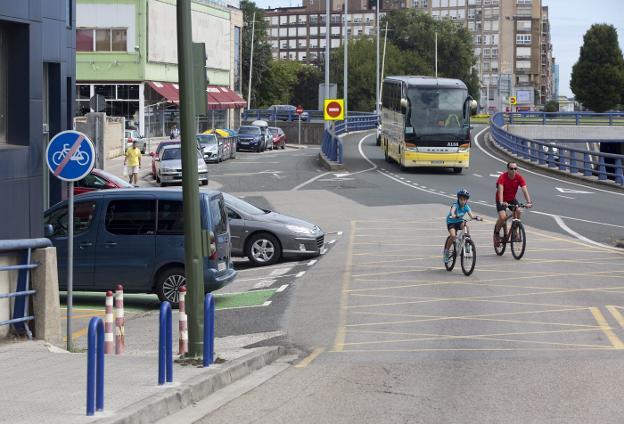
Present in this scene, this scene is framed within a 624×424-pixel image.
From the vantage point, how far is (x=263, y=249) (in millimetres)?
22562

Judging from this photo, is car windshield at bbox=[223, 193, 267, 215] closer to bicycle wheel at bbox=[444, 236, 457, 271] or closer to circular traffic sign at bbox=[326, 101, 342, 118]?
bicycle wheel at bbox=[444, 236, 457, 271]

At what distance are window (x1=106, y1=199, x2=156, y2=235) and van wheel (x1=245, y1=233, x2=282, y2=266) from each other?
5.18 m

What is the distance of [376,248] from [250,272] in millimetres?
3618

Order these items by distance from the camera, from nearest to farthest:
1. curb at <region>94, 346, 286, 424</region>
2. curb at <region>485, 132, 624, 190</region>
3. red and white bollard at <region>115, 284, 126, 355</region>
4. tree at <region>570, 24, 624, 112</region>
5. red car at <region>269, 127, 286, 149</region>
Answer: curb at <region>94, 346, 286, 424</region>, red and white bollard at <region>115, 284, 126, 355</region>, curb at <region>485, 132, 624, 190</region>, red car at <region>269, 127, 286, 149</region>, tree at <region>570, 24, 624, 112</region>

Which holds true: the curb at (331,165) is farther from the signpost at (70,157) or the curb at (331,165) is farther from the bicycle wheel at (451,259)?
the signpost at (70,157)

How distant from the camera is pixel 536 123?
67.4m

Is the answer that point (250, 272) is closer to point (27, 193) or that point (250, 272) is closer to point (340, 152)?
point (27, 193)

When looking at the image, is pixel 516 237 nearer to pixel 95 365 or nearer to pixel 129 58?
pixel 95 365

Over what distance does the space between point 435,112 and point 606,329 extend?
30.9 m

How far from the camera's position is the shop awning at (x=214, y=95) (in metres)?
71.2

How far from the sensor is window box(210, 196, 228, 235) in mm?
17094

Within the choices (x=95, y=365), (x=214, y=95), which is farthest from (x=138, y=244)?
(x=214, y=95)

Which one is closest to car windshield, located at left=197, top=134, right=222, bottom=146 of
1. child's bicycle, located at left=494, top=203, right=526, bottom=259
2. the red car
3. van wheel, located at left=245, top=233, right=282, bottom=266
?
the red car

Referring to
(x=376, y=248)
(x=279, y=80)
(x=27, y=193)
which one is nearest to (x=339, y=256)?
(x=376, y=248)
